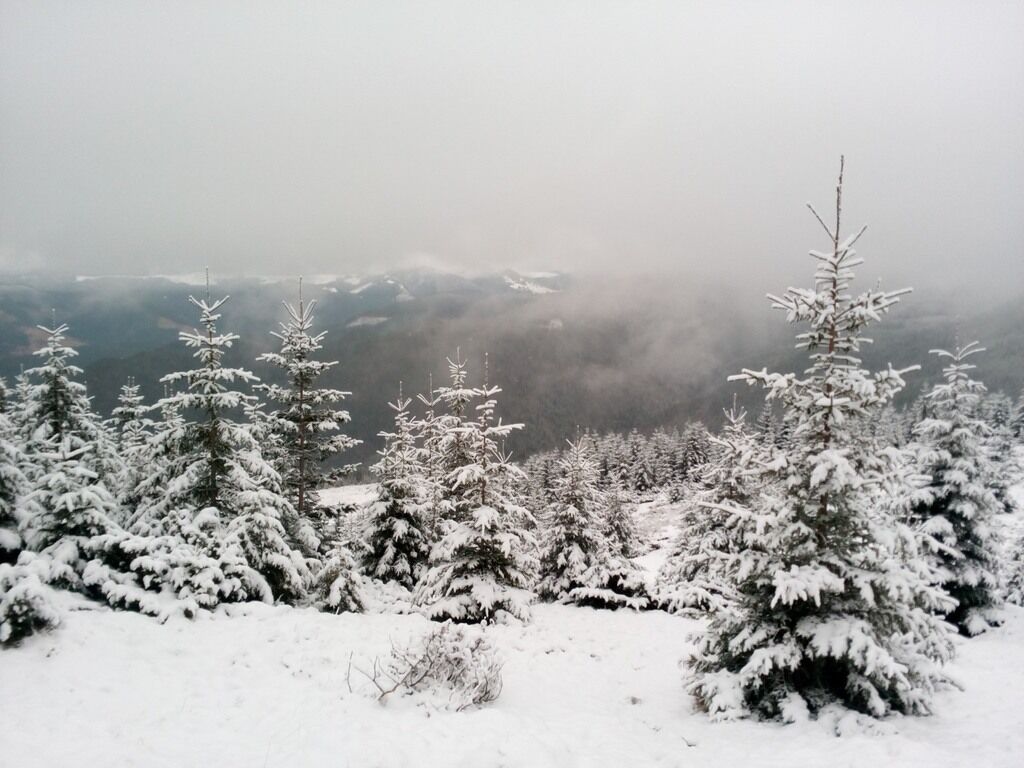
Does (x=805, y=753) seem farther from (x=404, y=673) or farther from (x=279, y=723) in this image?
(x=279, y=723)

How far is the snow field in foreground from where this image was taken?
250 inches

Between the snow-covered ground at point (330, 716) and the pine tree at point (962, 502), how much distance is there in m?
6.71

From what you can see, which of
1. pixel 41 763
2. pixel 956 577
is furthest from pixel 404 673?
pixel 956 577

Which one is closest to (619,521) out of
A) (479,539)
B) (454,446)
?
(479,539)

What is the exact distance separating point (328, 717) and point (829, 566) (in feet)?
26.8

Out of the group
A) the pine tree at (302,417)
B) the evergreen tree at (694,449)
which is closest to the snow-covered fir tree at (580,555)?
the pine tree at (302,417)

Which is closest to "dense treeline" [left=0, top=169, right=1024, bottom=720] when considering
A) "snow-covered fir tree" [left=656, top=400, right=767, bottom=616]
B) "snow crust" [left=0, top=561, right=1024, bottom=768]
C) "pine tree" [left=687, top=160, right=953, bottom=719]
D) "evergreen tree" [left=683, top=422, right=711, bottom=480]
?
"pine tree" [left=687, top=160, right=953, bottom=719]

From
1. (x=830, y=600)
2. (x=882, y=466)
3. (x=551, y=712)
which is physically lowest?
(x=551, y=712)

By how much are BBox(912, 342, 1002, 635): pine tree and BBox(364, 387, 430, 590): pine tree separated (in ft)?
56.4

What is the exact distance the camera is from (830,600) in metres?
8.19

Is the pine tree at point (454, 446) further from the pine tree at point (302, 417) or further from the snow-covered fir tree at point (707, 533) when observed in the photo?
the snow-covered fir tree at point (707, 533)

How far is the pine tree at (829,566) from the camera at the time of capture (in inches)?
299

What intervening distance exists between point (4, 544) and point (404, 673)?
Result: 913 cm

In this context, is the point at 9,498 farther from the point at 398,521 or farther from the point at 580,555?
the point at 580,555
